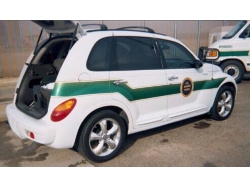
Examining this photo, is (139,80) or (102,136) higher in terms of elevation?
(139,80)

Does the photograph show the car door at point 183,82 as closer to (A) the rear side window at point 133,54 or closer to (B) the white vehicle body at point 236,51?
(A) the rear side window at point 133,54

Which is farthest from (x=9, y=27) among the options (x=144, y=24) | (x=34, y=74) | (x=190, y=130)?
(x=190, y=130)

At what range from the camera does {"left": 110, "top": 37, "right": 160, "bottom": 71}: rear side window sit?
2.94 meters

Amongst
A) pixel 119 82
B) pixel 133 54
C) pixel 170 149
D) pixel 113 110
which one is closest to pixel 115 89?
pixel 119 82

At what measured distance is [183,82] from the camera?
11.8 feet

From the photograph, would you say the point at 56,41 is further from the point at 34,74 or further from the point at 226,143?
the point at 226,143

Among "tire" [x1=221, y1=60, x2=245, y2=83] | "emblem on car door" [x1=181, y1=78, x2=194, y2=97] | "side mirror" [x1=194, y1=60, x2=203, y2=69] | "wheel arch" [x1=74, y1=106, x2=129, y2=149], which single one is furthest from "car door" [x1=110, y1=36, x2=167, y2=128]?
"tire" [x1=221, y1=60, x2=245, y2=83]

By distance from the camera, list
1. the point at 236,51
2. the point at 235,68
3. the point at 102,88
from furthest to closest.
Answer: the point at 235,68 → the point at 236,51 → the point at 102,88

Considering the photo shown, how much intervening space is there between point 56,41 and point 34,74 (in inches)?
25.6

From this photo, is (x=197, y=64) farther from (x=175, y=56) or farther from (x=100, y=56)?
(x=100, y=56)

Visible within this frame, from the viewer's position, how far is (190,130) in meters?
3.99

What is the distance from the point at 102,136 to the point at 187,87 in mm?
1721

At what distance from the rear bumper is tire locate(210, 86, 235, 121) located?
314cm

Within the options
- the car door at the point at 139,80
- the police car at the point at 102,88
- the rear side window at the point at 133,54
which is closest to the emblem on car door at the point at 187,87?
the police car at the point at 102,88
